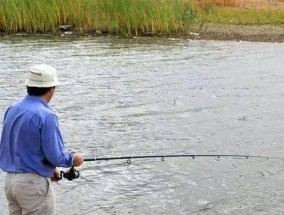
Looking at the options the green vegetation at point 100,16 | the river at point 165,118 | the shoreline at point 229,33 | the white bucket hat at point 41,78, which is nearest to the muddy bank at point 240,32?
the shoreline at point 229,33

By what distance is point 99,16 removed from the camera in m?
21.3

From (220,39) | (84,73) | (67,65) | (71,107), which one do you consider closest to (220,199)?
(71,107)

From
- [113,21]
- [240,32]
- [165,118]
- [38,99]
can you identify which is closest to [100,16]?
[113,21]

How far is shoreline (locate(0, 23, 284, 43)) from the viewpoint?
2089 centimetres

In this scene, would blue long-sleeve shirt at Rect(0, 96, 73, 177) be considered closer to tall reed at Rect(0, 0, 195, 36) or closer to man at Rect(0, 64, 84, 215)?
man at Rect(0, 64, 84, 215)

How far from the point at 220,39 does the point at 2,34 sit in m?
7.10

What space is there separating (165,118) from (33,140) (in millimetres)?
6359

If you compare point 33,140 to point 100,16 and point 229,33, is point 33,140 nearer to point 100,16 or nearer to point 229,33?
point 100,16

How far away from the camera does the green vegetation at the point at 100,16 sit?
20.1m

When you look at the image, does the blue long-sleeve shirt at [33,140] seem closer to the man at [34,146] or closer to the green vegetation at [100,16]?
the man at [34,146]

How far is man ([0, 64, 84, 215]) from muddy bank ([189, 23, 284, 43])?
658 inches

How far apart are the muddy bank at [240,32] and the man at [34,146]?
54.8ft

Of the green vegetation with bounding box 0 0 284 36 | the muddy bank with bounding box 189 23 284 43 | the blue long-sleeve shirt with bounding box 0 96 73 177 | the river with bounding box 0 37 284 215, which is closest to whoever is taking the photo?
the blue long-sleeve shirt with bounding box 0 96 73 177

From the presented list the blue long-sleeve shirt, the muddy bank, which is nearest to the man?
the blue long-sleeve shirt
